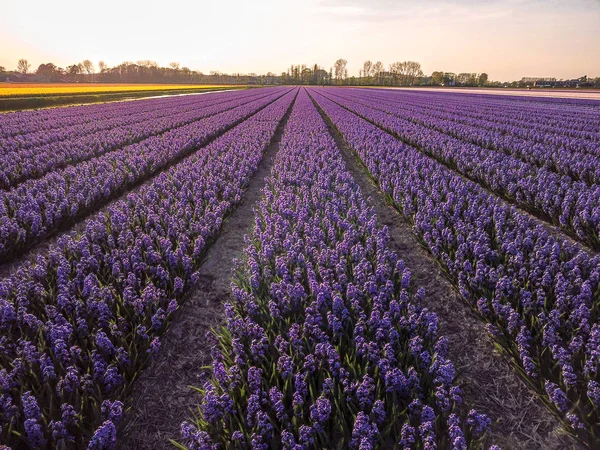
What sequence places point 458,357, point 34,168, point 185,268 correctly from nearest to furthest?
point 458,357 < point 185,268 < point 34,168

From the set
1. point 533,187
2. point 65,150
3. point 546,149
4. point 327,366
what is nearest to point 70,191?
point 65,150

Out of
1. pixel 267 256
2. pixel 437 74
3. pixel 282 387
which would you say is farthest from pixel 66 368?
pixel 437 74

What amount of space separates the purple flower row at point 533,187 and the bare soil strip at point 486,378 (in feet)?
9.67

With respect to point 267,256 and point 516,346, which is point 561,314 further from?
point 267,256

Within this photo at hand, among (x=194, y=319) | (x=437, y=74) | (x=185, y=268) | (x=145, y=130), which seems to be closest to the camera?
(x=194, y=319)

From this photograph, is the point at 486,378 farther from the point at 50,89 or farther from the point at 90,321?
the point at 50,89

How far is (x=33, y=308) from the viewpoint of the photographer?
4188 millimetres

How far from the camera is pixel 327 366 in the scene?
3.27 meters

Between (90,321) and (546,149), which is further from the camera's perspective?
(546,149)

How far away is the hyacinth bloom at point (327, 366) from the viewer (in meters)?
2.61

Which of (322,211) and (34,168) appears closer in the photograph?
(322,211)

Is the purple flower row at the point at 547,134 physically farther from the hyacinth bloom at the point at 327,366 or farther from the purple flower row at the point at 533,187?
the hyacinth bloom at the point at 327,366

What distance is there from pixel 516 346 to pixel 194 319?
151 inches

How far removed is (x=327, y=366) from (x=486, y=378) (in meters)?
1.80
